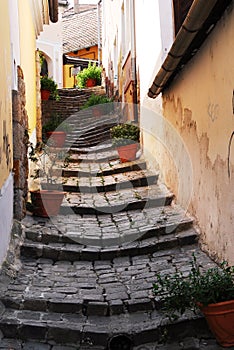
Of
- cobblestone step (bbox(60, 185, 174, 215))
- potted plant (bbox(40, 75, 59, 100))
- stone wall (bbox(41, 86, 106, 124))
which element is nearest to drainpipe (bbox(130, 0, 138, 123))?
cobblestone step (bbox(60, 185, 174, 215))

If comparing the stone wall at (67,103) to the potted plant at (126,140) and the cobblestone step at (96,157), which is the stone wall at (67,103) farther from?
the potted plant at (126,140)

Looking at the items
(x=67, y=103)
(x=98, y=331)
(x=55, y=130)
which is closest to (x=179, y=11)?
(x=98, y=331)

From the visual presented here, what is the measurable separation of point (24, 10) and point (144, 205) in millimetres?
4221

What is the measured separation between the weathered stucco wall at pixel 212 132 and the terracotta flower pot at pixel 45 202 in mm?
1817

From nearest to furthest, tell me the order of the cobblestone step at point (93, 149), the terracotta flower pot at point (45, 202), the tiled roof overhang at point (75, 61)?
the terracotta flower pot at point (45, 202), the cobblestone step at point (93, 149), the tiled roof overhang at point (75, 61)

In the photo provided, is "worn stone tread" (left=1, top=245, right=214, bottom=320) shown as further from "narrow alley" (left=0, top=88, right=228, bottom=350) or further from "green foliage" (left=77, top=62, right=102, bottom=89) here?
"green foliage" (left=77, top=62, right=102, bottom=89)

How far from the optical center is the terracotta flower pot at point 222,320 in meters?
3.93

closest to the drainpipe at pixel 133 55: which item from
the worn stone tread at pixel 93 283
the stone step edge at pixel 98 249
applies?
the stone step edge at pixel 98 249

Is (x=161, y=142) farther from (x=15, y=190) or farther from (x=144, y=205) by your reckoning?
(x=15, y=190)

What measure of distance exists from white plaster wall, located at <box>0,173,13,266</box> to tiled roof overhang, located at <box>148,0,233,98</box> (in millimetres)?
2451

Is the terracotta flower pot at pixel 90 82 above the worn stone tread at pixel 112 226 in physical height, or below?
above

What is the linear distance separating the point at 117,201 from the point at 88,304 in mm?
3517

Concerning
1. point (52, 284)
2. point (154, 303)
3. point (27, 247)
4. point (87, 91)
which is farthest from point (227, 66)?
point (87, 91)

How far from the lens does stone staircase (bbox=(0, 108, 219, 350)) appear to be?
4.37 meters
